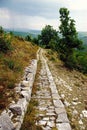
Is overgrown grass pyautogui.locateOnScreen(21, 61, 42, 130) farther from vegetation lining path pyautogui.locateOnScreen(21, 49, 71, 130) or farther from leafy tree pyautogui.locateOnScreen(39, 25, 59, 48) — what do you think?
leafy tree pyautogui.locateOnScreen(39, 25, 59, 48)

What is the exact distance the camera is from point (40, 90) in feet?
40.1

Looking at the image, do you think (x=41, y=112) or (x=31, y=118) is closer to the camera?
(x=31, y=118)

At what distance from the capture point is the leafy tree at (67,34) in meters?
24.2

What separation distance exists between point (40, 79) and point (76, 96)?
9.81 feet

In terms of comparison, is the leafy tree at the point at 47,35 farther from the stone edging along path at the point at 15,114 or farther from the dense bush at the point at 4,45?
the stone edging along path at the point at 15,114

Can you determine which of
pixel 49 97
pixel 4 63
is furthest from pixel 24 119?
pixel 4 63

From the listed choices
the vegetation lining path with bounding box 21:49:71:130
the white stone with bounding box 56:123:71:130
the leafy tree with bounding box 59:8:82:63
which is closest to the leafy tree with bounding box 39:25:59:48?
the leafy tree with bounding box 59:8:82:63

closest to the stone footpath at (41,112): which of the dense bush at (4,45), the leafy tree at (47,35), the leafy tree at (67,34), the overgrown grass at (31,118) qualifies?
the overgrown grass at (31,118)

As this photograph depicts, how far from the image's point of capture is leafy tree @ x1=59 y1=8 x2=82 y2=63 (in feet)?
79.3

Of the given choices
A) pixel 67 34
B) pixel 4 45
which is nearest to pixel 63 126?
pixel 4 45

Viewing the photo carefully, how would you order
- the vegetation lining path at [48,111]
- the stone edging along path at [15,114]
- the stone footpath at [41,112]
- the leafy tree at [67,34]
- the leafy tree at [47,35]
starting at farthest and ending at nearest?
the leafy tree at [47,35] → the leafy tree at [67,34] → the vegetation lining path at [48,111] → the stone footpath at [41,112] → the stone edging along path at [15,114]

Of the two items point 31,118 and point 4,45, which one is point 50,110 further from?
point 4,45

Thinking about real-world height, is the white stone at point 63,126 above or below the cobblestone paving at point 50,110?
above

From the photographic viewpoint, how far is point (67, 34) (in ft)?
80.4
